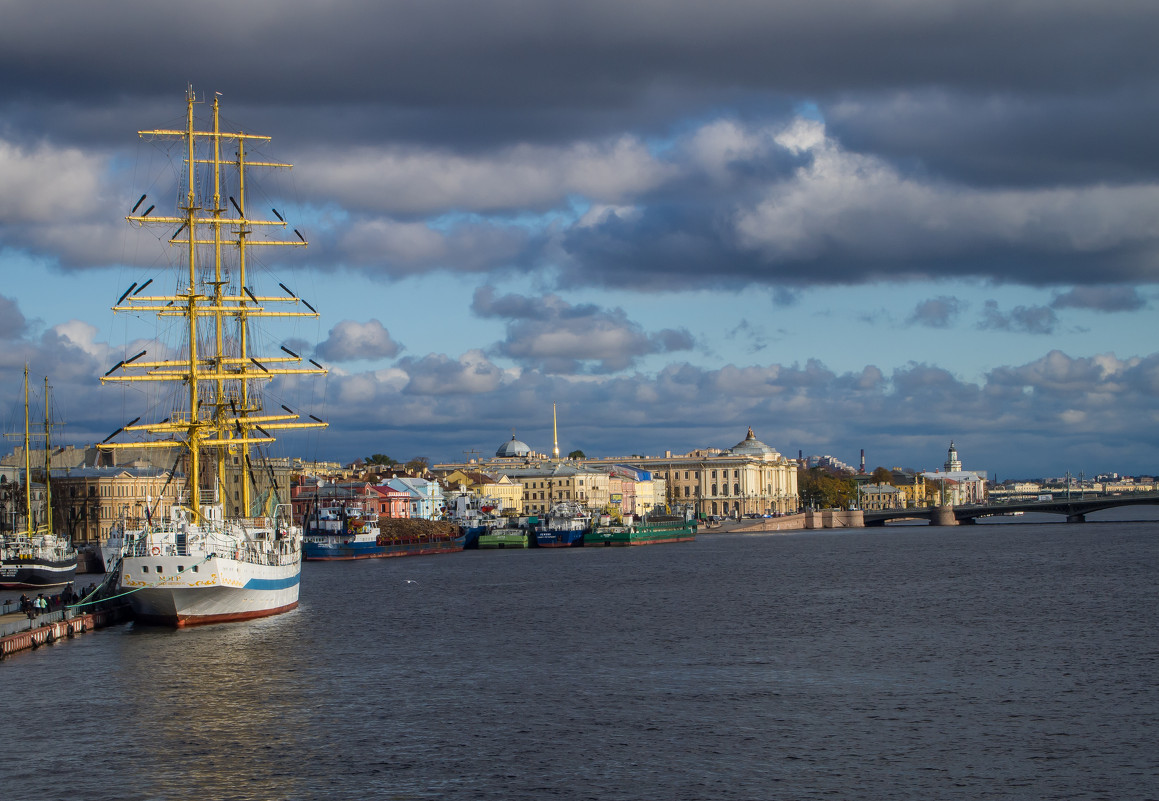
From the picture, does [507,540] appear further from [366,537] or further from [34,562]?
[34,562]

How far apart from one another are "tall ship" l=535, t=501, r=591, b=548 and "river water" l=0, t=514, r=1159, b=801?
75.2m

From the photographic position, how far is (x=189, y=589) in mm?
49188

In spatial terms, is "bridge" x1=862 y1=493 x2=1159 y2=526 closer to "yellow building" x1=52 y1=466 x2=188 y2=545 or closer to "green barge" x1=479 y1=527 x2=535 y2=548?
"green barge" x1=479 y1=527 x2=535 y2=548

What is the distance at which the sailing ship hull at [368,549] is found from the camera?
111 metres

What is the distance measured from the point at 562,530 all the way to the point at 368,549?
29088mm

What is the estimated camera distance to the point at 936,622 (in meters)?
50.4

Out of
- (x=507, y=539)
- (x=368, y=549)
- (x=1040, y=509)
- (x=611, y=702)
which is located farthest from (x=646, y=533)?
(x=611, y=702)

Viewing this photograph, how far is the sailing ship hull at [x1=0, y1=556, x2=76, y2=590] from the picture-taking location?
247 ft

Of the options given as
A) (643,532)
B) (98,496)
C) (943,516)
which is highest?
(98,496)

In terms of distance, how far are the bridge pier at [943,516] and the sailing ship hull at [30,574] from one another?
458 ft

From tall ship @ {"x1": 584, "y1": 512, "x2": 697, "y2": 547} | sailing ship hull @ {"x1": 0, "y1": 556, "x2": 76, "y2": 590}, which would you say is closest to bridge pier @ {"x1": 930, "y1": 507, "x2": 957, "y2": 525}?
tall ship @ {"x1": 584, "y1": 512, "x2": 697, "y2": 547}

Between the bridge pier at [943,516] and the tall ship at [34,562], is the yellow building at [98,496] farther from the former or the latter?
the bridge pier at [943,516]

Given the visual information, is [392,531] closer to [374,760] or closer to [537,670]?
[537,670]

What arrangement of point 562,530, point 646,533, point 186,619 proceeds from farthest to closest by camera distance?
point 646,533 < point 562,530 < point 186,619
